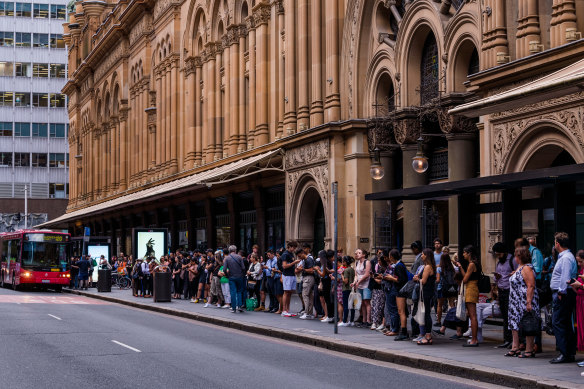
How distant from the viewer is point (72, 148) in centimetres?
8706

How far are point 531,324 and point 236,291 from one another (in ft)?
42.6

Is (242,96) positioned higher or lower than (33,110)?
lower

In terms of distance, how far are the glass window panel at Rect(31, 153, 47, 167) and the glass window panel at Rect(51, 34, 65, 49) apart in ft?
37.6

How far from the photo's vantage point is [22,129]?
97562 millimetres

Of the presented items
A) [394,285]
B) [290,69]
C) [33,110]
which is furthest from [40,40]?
[394,285]

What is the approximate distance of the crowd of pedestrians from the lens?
14320 millimetres

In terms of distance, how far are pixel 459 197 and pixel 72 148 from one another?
72.1 meters

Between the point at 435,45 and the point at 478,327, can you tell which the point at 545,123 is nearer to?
the point at 478,327

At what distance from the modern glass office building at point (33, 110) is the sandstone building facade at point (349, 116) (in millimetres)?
39131

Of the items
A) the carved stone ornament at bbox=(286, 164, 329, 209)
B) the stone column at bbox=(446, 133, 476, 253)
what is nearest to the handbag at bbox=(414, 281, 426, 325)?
the stone column at bbox=(446, 133, 476, 253)

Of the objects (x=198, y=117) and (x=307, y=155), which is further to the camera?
(x=198, y=117)

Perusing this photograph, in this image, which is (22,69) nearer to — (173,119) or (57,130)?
(57,130)

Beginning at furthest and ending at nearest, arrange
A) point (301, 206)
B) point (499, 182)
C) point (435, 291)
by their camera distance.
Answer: point (301, 206) → point (435, 291) → point (499, 182)

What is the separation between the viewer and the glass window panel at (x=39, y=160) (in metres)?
97.7
